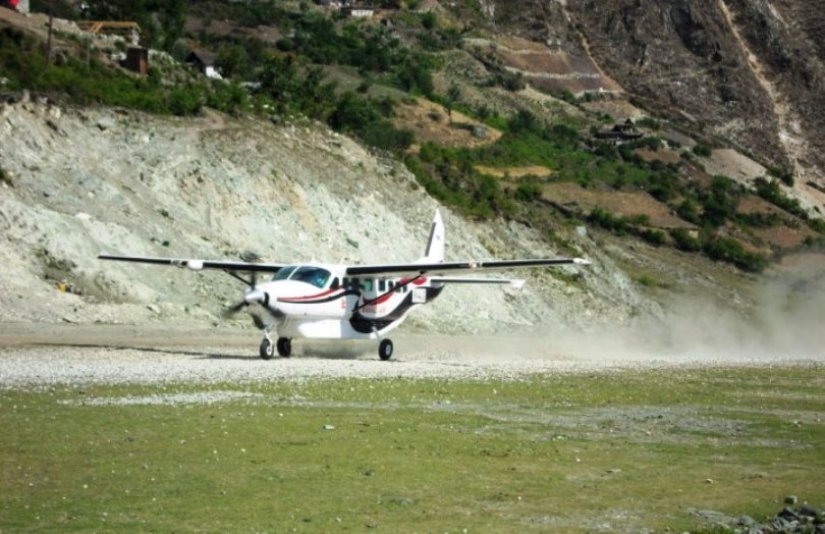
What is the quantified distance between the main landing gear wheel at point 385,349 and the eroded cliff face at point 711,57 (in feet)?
346

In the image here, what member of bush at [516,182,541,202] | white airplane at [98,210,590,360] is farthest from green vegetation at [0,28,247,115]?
bush at [516,182,541,202]

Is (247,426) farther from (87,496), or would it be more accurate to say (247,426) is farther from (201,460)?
(87,496)

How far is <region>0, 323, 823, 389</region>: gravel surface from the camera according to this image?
103 ft

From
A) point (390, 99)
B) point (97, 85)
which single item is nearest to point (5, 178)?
point (97, 85)

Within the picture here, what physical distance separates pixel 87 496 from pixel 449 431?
770cm

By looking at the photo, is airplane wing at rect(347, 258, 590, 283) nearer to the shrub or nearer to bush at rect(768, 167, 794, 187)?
the shrub

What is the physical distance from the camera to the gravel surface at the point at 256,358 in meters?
31.5

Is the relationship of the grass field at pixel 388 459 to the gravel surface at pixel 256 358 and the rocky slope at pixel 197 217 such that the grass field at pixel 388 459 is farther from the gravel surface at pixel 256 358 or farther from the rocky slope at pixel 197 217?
the rocky slope at pixel 197 217

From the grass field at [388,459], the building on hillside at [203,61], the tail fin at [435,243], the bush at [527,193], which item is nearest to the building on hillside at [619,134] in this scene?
the bush at [527,193]

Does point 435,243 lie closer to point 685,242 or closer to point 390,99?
point 685,242

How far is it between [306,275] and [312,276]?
0.63 ft

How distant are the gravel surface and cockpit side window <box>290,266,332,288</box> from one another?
2.00m

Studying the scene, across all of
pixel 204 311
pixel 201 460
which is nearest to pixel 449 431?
pixel 201 460

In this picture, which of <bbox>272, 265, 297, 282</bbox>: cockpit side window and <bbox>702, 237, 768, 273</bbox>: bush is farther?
<bbox>702, 237, 768, 273</bbox>: bush
